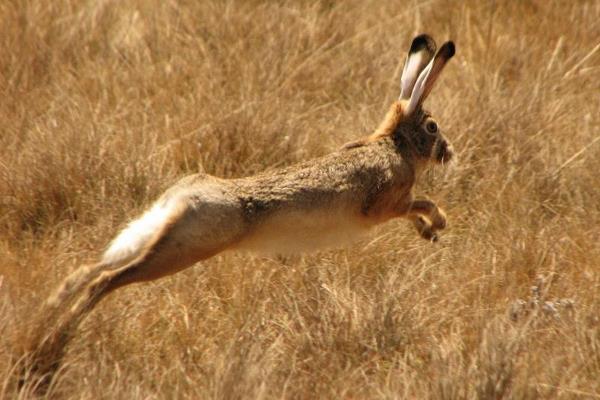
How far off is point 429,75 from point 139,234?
5.84 feet

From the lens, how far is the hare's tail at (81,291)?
4.50 m

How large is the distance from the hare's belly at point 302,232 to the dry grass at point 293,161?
194mm

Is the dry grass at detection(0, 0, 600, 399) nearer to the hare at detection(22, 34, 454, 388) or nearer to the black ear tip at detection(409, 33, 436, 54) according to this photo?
the hare at detection(22, 34, 454, 388)

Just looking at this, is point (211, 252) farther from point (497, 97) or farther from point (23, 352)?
point (497, 97)

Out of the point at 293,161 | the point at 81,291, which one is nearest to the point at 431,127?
the point at 293,161

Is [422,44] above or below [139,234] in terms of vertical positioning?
above

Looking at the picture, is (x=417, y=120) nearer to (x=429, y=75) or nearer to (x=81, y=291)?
(x=429, y=75)

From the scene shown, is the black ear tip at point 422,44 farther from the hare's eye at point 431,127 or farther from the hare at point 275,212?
the hare's eye at point 431,127

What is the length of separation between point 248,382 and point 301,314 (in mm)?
840

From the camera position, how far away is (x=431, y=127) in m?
6.16

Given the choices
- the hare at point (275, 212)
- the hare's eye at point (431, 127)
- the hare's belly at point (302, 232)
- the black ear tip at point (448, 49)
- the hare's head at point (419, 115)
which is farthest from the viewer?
the hare's eye at point (431, 127)

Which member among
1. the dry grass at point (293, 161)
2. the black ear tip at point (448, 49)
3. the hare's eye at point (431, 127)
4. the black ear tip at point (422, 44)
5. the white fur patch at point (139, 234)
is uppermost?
the black ear tip at point (448, 49)

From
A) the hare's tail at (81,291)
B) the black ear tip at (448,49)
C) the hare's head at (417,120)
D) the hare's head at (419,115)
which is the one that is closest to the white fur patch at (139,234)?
the hare's tail at (81,291)

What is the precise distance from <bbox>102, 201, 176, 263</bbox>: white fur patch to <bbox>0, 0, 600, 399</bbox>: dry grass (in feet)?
0.85
